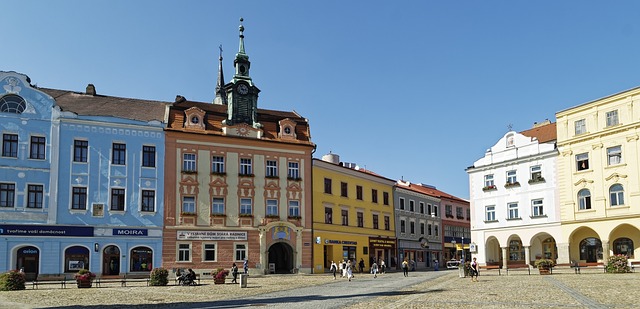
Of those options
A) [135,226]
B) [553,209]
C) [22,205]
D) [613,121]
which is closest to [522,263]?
[553,209]

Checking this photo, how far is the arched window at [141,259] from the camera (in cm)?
4430

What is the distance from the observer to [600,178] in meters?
45.5

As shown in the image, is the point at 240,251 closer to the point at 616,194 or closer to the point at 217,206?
the point at 217,206

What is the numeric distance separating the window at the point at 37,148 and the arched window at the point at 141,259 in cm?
880

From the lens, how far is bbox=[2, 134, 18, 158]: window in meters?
41.6

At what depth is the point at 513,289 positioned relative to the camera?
2720 centimetres

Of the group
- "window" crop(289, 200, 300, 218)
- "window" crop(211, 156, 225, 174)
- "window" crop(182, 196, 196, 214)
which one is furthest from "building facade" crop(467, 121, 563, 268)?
"window" crop(182, 196, 196, 214)

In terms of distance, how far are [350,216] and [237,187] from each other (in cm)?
1299

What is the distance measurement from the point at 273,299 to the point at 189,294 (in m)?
5.24

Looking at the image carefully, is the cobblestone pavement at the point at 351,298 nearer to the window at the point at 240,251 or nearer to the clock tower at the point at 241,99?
the window at the point at 240,251

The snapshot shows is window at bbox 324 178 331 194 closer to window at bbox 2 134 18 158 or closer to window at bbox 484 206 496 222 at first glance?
window at bbox 484 206 496 222

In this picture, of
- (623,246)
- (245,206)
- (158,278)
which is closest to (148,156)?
(245,206)

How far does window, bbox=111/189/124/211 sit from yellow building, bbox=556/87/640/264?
105 feet

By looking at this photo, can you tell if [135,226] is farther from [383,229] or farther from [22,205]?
[383,229]
